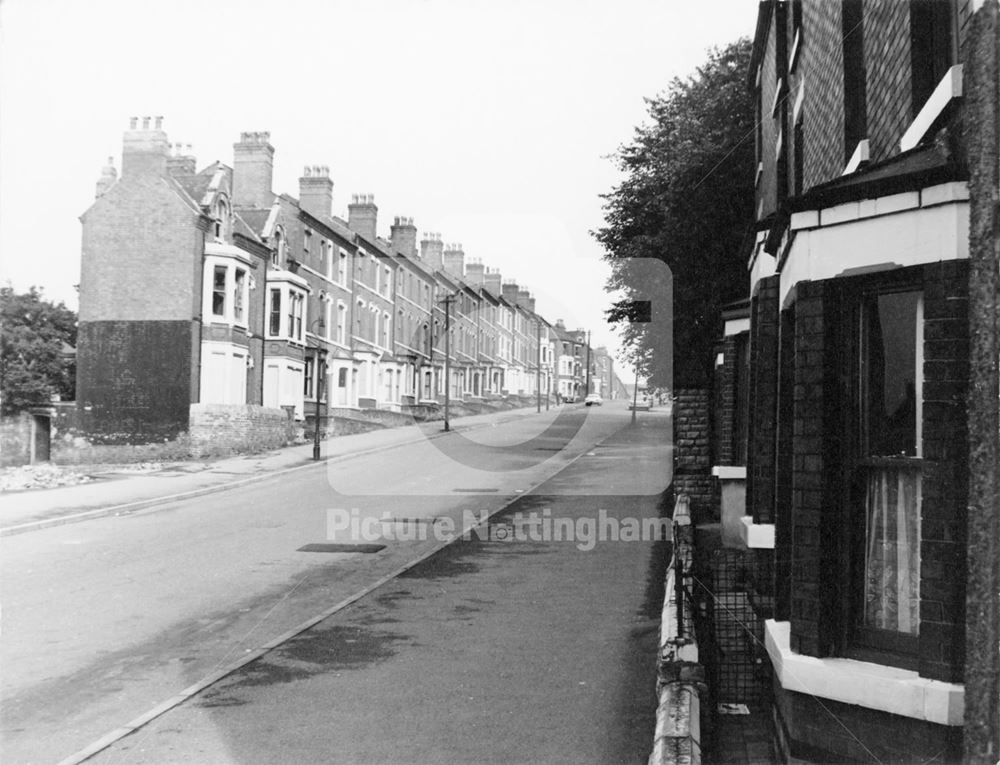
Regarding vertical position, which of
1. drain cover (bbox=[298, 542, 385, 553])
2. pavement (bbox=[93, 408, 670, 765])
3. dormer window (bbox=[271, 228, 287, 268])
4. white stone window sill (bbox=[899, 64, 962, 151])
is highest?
dormer window (bbox=[271, 228, 287, 268])

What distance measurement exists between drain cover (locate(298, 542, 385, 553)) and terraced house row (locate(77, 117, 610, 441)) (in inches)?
492

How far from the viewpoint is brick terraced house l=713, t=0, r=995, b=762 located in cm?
403

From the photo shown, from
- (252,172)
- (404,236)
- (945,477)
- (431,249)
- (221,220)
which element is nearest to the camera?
(945,477)

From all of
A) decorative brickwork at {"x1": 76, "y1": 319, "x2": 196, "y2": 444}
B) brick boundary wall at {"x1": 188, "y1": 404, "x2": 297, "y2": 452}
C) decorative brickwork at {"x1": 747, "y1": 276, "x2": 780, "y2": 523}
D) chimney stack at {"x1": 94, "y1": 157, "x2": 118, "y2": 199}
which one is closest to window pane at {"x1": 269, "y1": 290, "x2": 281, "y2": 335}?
decorative brickwork at {"x1": 76, "y1": 319, "x2": 196, "y2": 444}

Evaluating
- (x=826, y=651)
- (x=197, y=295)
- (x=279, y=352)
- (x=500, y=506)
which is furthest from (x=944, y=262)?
(x=279, y=352)

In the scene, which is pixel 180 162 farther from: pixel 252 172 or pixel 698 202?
pixel 698 202

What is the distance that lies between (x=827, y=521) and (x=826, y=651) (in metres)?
0.67

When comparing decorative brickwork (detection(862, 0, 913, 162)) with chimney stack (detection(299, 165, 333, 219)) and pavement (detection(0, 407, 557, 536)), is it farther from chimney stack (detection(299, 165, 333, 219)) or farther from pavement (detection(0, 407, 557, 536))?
chimney stack (detection(299, 165, 333, 219))

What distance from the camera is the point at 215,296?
120 feet

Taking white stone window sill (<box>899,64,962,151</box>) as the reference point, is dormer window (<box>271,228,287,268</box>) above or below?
above

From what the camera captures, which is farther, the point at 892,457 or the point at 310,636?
the point at 310,636

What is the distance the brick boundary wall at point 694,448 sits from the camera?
1772 centimetres

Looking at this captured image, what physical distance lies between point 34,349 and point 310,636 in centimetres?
4382

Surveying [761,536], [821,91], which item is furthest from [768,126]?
[761,536]
